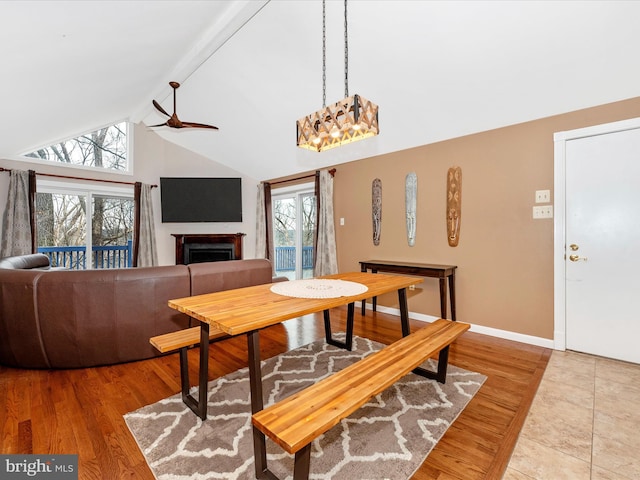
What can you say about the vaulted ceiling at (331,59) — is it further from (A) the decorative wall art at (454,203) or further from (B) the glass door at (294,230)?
(B) the glass door at (294,230)

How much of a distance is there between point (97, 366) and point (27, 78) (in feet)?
8.88

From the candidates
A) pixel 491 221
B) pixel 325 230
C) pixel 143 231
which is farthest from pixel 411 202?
pixel 143 231

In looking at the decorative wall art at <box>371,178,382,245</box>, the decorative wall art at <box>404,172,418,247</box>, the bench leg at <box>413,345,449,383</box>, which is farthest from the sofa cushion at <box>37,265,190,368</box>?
the decorative wall art at <box>404,172,418,247</box>

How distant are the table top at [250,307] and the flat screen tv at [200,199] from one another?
4.27 m

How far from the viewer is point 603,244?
2561 mm

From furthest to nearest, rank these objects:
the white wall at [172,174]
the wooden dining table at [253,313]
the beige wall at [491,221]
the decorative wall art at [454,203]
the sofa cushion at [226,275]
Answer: the white wall at [172,174]
the decorative wall art at [454,203]
the beige wall at [491,221]
the sofa cushion at [226,275]
the wooden dining table at [253,313]

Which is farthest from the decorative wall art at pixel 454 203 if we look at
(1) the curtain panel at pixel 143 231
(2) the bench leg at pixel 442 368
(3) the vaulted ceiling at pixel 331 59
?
(1) the curtain panel at pixel 143 231

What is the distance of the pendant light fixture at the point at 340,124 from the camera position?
1714 mm

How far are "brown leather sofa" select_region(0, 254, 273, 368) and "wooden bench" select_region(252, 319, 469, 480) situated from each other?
171cm

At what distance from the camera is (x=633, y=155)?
241 centimetres

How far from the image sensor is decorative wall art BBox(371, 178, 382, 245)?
409 cm

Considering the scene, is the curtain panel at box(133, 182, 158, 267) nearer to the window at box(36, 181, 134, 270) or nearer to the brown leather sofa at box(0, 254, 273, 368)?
the window at box(36, 181, 134, 270)

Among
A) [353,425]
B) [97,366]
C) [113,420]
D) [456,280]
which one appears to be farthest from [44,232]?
[456,280]

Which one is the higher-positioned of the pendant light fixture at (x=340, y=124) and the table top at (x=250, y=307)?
the pendant light fixture at (x=340, y=124)
